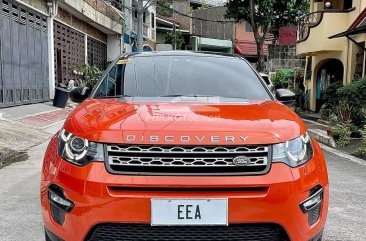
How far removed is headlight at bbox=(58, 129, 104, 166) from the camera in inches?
100

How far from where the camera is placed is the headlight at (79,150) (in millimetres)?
2551

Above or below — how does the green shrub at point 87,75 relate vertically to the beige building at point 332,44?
below

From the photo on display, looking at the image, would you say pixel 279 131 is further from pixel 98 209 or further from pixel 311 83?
pixel 311 83

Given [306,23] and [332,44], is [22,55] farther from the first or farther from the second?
[306,23]

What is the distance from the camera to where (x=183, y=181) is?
95.8 inches

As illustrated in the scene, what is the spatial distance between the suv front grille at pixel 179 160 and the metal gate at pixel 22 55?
1073cm

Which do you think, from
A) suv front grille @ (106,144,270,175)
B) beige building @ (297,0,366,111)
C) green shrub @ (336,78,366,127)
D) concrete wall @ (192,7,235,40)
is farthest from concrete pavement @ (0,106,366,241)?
concrete wall @ (192,7,235,40)

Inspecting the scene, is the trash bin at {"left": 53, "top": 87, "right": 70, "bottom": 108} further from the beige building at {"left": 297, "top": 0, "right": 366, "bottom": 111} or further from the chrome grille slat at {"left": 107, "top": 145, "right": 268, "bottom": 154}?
the chrome grille slat at {"left": 107, "top": 145, "right": 268, "bottom": 154}

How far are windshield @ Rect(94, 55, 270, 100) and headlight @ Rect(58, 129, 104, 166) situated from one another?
107 centimetres

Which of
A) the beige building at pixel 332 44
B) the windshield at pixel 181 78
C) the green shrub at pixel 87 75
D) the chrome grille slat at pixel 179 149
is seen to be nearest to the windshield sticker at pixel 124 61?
the windshield at pixel 181 78

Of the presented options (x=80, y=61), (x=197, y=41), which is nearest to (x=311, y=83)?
(x=80, y=61)

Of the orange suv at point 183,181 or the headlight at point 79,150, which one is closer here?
the orange suv at point 183,181

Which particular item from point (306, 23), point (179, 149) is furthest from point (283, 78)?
point (179, 149)

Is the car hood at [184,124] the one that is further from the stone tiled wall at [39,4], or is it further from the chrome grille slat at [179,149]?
the stone tiled wall at [39,4]
